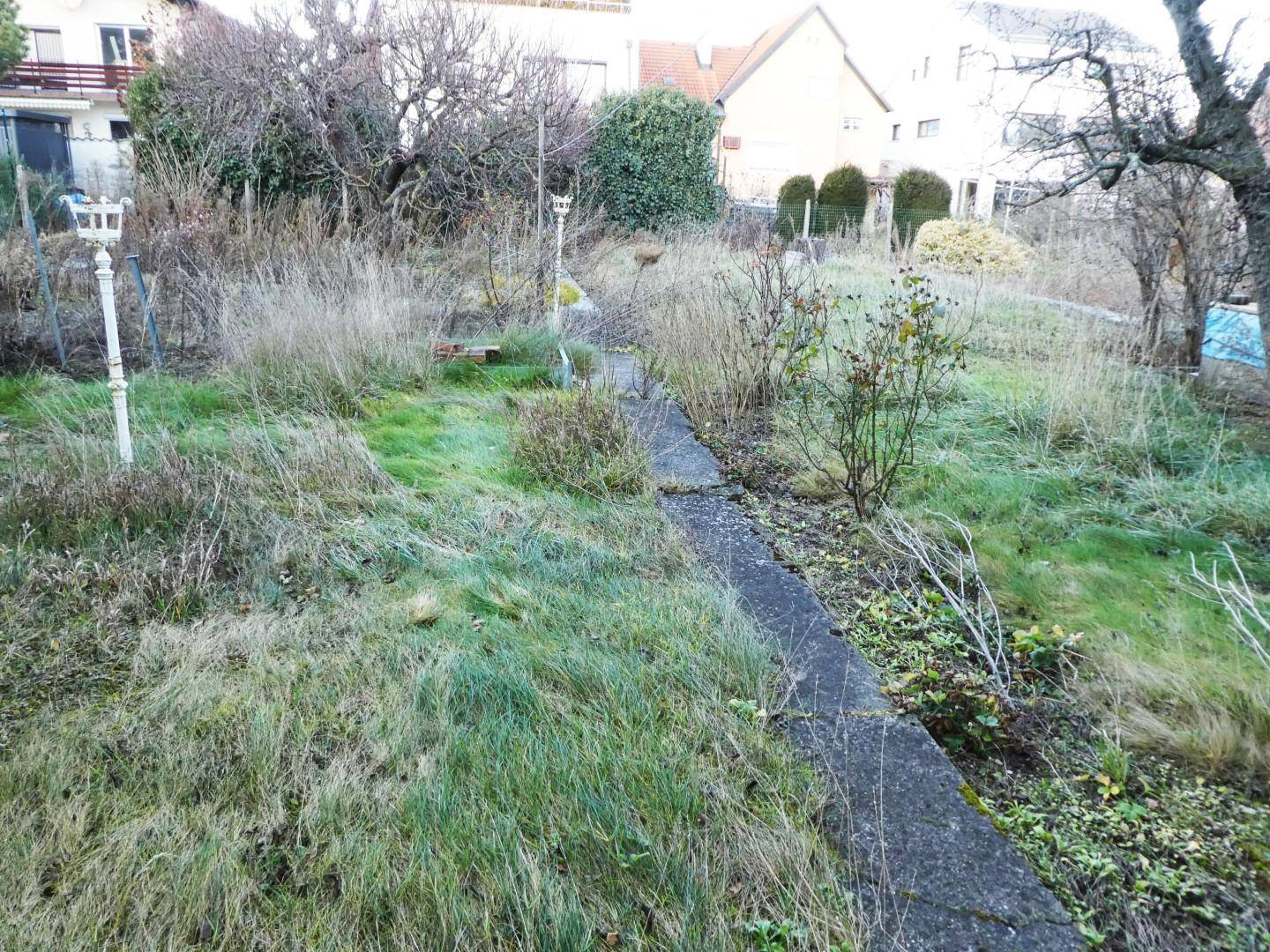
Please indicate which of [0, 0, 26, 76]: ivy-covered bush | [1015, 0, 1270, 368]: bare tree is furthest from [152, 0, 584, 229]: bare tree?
[0, 0, 26, 76]: ivy-covered bush

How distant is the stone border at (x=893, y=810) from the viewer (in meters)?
1.66

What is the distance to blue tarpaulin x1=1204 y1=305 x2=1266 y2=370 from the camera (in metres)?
5.89

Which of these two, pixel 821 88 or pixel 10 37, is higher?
pixel 821 88

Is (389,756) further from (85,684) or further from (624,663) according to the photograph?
(85,684)

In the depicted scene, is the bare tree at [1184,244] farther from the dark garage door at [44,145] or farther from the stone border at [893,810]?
the dark garage door at [44,145]

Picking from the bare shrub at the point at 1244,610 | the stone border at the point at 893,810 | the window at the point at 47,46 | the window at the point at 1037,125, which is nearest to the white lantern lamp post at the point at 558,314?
the stone border at the point at 893,810

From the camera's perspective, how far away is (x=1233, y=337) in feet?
20.0

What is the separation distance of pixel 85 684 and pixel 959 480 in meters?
3.63

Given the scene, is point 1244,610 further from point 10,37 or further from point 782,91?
point 782,91

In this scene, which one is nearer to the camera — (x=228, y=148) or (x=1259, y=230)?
(x=1259, y=230)

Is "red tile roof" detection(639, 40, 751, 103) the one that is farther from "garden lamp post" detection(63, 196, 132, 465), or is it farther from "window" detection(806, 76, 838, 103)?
"garden lamp post" detection(63, 196, 132, 465)

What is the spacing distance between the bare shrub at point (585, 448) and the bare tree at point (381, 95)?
641 centimetres

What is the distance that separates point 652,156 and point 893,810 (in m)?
14.7

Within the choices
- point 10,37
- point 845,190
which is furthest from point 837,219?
point 10,37
